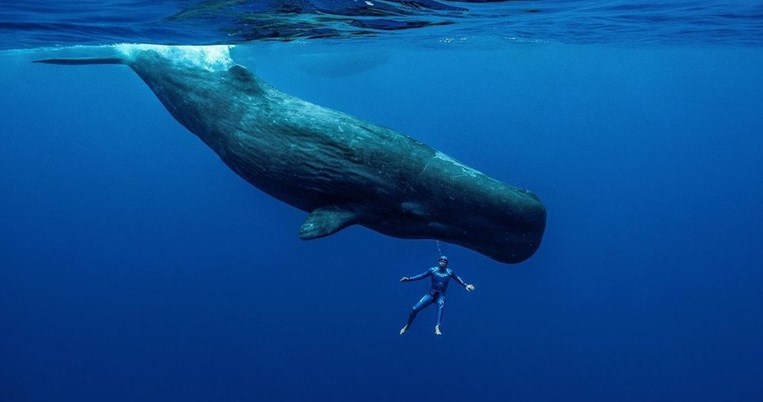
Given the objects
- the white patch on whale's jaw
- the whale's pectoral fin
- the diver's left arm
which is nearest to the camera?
the whale's pectoral fin

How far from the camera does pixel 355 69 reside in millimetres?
28312

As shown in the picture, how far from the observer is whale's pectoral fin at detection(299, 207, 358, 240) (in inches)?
216

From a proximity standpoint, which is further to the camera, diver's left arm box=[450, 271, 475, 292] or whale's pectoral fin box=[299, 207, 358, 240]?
diver's left arm box=[450, 271, 475, 292]

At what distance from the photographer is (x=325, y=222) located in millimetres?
5652

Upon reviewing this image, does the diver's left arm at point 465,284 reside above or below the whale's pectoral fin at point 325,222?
below

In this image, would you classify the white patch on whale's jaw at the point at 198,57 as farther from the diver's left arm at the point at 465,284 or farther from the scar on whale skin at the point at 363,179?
the diver's left arm at the point at 465,284

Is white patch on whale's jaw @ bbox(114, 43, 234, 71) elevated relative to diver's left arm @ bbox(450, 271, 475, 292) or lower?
elevated

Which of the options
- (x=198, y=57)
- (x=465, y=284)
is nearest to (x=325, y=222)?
(x=465, y=284)

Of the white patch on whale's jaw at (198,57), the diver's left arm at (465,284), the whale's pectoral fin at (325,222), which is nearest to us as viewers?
the whale's pectoral fin at (325,222)

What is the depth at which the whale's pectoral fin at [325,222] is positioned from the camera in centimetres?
548

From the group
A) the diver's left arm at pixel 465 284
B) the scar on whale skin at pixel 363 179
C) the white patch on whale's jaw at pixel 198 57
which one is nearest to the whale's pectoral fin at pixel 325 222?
the scar on whale skin at pixel 363 179

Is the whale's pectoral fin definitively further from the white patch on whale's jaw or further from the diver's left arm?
the white patch on whale's jaw

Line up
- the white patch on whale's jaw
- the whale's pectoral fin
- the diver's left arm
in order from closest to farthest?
1. the whale's pectoral fin
2. the white patch on whale's jaw
3. the diver's left arm

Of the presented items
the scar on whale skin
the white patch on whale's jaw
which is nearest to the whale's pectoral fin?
the scar on whale skin
